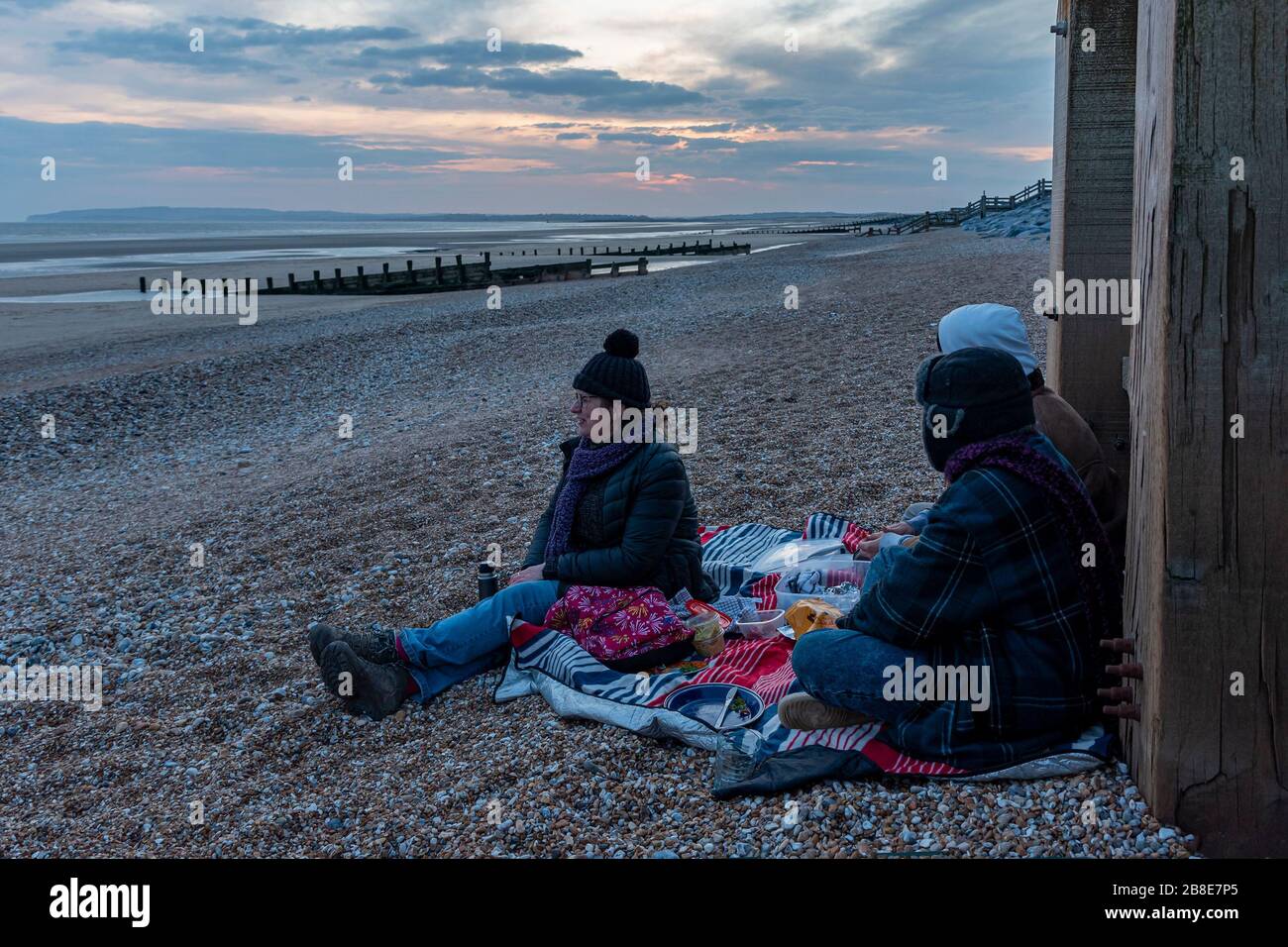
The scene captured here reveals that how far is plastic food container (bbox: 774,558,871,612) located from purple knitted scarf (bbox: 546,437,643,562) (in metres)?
0.97

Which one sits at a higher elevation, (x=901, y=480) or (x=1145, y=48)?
(x=1145, y=48)

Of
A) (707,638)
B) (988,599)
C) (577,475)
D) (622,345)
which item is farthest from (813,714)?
(622,345)

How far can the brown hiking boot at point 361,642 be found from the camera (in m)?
4.03

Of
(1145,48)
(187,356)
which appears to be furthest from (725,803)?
(187,356)

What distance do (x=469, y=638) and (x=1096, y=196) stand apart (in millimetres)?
3144

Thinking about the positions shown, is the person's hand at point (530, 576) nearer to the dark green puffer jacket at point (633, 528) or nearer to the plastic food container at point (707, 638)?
the dark green puffer jacket at point (633, 528)

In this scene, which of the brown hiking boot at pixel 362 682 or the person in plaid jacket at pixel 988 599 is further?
the brown hiking boot at pixel 362 682

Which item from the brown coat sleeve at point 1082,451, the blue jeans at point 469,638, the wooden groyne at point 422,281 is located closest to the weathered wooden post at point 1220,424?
the brown coat sleeve at point 1082,451

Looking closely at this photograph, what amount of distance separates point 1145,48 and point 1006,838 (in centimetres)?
215

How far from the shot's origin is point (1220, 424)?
8.20 feet

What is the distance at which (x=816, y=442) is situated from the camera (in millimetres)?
7965

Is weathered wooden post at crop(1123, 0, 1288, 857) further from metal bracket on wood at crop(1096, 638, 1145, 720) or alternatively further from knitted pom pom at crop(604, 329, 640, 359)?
knitted pom pom at crop(604, 329, 640, 359)

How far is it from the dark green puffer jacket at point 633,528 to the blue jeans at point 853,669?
105 centimetres
